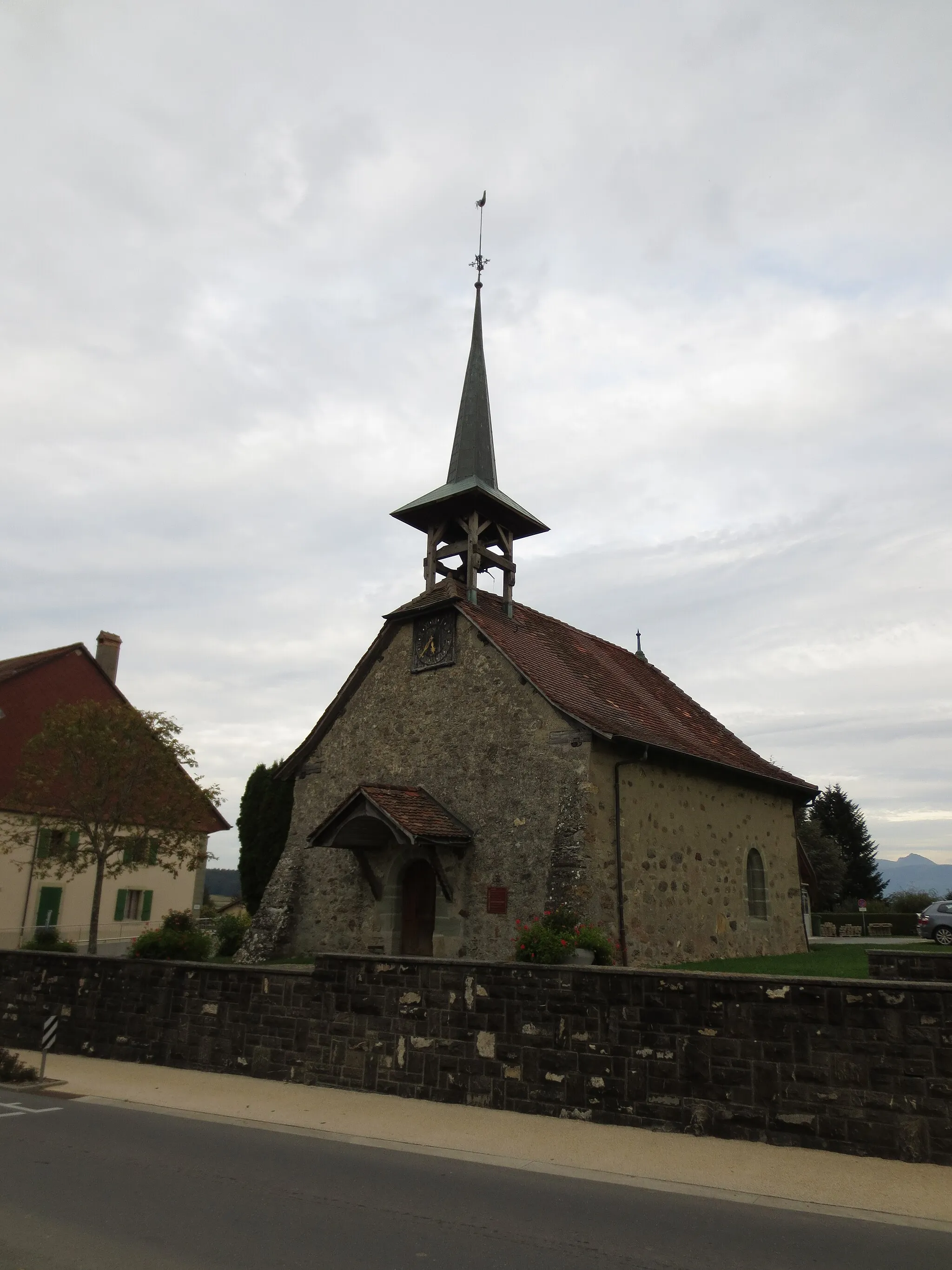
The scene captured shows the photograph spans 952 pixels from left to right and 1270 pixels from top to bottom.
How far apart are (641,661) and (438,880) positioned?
11.5m

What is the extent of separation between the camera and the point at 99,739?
20641 millimetres

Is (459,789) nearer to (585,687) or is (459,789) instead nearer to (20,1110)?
(585,687)

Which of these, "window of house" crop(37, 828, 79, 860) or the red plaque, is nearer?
the red plaque

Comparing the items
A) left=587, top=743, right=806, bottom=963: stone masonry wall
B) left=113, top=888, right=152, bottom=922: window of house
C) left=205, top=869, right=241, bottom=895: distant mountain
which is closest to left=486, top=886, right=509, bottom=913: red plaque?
left=587, top=743, right=806, bottom=963: stone masonry wall

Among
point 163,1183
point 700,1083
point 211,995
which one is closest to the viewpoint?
point 163,1183

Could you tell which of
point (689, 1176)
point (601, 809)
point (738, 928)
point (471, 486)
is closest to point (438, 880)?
point (601, 809)

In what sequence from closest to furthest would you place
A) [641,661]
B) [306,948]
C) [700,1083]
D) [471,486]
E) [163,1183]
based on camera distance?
[163,1183] → [700,1083] → [306,948] → [471,486] → [641,661]

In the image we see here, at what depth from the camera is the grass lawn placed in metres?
15.3

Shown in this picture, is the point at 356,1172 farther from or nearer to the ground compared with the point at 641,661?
nearer to the ground

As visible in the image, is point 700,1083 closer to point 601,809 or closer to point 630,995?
point 630,995

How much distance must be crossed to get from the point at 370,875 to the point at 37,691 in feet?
63.5

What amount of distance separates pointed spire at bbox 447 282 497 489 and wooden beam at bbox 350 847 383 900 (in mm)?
9127

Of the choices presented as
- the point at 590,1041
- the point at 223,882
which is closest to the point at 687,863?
the point at 590,1041

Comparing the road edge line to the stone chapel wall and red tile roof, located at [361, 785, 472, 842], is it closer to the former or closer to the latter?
red tile roof, located at [361, 785, 472, 842]
